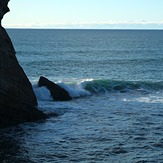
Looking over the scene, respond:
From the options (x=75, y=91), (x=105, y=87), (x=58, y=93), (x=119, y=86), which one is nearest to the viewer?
(x=58, y=93)

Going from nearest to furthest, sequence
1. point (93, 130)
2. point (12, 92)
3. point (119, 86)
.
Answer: point (93, 130) → point (12, 92) → point (119, 86)

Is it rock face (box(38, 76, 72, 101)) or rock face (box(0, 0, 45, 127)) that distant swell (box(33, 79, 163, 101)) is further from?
rock face (box(0, 0, 45, 127))

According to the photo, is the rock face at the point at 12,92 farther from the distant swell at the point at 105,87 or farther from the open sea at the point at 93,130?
the distant swell at the point at 105,87

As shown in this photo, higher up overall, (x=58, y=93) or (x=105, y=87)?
(x=58, y=93)

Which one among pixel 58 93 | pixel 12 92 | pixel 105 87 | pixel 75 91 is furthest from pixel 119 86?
pixel 12 92

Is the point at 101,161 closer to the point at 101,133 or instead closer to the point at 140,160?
the point at 140,160

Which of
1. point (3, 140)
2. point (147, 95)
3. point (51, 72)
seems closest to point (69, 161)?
point (3, 140)

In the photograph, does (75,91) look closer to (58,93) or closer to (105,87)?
(58,93)

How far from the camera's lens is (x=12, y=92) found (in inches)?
1027

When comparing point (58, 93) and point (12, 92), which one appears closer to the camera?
point (12, 92)

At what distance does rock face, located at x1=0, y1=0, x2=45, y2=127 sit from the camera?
1008 inches

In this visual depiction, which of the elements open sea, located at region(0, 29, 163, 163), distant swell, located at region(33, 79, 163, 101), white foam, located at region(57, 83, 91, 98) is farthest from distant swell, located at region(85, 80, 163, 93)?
white foam, located at region(57, 83, 91, 98)

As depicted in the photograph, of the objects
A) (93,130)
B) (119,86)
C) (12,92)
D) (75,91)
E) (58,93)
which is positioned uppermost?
(12,92)

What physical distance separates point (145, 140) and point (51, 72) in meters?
39.9
